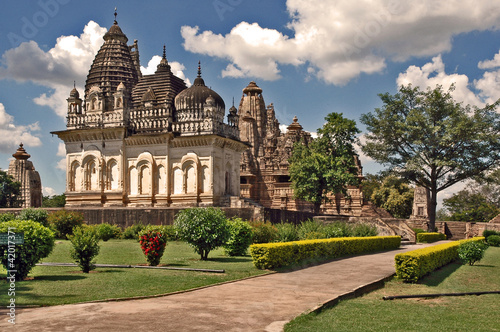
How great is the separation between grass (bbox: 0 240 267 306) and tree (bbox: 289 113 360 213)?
20900 mm

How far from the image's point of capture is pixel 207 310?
29.9 ft

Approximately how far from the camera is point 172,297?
10281 millimetres

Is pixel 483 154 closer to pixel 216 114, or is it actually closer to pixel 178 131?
pixel 216 114

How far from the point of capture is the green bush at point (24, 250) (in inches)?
462

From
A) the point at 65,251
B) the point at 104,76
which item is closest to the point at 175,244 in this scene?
the point at 65,251

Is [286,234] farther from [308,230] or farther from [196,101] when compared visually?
[196,101]

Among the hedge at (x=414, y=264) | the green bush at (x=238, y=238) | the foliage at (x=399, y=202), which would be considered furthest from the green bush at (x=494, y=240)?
the foliage at (x=399, y=202)

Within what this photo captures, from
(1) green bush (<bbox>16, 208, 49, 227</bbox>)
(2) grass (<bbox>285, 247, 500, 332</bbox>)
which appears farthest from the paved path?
(1) green bush (<bbox>16, 208, 49, 227</bbox>)

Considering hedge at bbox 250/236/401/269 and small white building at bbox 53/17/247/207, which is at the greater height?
small white building at bbox 53/17/247/207

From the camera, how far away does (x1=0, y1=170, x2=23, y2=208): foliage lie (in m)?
50.2

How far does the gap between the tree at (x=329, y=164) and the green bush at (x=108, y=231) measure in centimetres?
1732

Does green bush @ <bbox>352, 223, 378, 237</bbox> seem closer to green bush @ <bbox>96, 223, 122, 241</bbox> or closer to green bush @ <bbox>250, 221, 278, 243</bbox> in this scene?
green bush @ <bbox>250, 221, 278, 243</bbox>

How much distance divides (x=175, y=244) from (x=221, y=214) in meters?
5.94

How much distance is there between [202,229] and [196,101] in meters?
17.2
